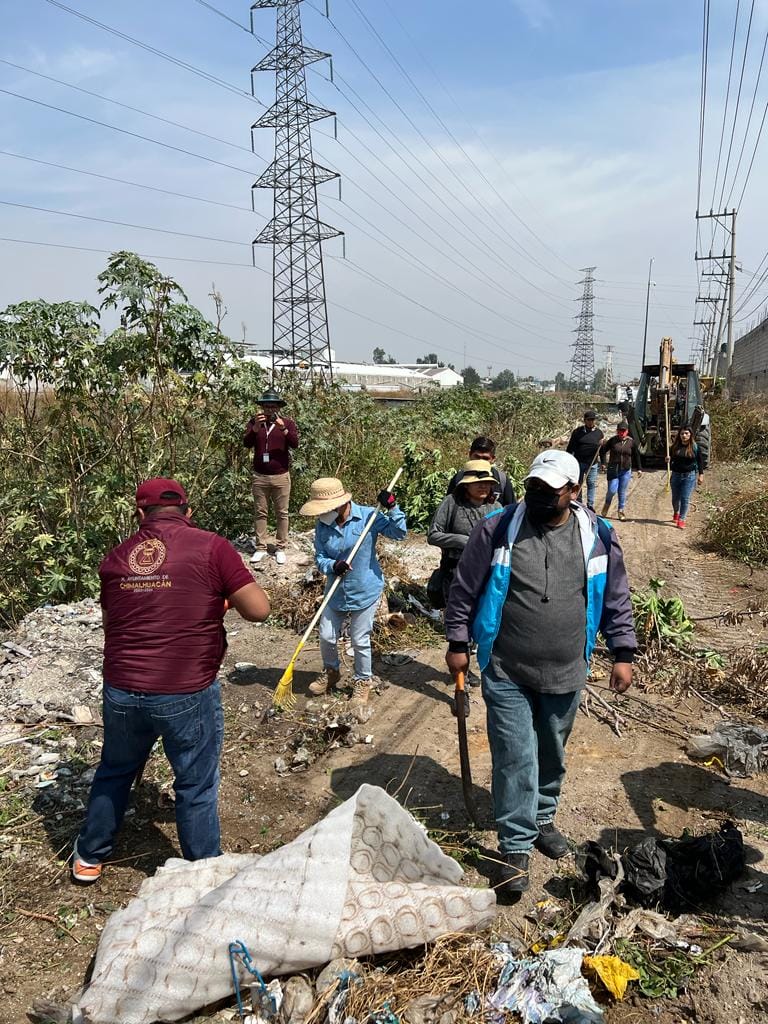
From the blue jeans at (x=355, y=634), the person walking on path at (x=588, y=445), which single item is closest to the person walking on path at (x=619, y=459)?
the person walking on path at (x=588, y=445)

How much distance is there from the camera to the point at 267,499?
26.6 feet

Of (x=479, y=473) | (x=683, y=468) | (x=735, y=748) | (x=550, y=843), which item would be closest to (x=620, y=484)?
(x=683, y=468)

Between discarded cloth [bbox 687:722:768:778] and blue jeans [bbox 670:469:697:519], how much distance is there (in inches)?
251

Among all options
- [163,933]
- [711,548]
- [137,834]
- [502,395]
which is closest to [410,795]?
[137,834]

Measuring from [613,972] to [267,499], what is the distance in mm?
6327

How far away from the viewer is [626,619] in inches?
123

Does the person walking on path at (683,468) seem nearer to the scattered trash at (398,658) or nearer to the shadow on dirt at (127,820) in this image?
the scattered trash at (398,658)

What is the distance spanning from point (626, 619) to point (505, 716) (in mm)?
719

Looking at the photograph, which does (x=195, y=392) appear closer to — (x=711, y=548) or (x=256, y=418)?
(x=256, y=418)

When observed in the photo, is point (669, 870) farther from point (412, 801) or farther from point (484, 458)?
point (484, 458)

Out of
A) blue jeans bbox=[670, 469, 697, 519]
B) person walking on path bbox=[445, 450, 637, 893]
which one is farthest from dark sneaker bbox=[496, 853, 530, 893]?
blue jeans bbox=[670, 469, 697, 519]

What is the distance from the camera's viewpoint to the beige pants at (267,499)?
795 centimetres

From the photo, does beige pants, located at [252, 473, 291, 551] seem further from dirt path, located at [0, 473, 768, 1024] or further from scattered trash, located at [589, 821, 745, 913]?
scattered trash, located at [589, 821, 745, 913]

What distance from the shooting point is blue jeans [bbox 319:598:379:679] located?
4809mm
